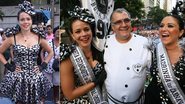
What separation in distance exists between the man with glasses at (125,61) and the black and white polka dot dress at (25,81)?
530mm

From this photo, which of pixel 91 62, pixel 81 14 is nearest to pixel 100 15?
pixel 81 14

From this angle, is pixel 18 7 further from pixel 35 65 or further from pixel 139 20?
pixel 139 20

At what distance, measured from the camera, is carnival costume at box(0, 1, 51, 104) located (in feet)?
7.35

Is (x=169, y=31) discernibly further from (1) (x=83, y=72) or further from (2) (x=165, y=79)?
(1) (x=83, y=72)

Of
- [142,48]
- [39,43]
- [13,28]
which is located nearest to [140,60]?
[142,48]

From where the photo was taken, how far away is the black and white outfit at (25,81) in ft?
7.36

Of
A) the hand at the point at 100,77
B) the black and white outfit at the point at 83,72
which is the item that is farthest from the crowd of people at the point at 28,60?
the hand at the point at 100,77

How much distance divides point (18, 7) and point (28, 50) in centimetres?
33

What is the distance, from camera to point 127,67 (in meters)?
2.11

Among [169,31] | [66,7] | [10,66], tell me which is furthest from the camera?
[10,66]

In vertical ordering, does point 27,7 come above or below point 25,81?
above

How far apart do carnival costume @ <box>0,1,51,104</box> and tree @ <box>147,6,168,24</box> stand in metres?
0.82

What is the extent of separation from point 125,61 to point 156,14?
0.42m

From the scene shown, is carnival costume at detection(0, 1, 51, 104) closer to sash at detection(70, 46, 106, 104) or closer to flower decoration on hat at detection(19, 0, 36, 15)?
flower decoration on hat at detection(19, 0, 36, 15)
